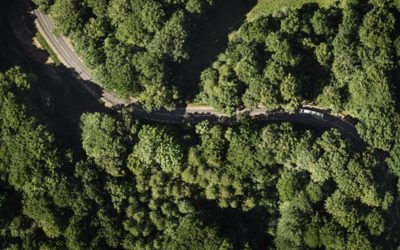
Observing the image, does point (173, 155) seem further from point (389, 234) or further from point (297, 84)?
point (389, 234)

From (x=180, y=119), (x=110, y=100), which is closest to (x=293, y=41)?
(x=180, y=119)

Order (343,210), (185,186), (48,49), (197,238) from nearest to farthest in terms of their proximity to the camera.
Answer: (343,210) < (197,238) < (185,186) < (48,49)

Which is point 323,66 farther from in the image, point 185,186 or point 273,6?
point 185,186

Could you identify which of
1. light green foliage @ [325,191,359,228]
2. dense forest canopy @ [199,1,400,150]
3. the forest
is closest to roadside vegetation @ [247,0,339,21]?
dense forest canopy @ [199,1,400,150]

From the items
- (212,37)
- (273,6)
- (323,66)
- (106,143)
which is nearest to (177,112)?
(106,143)

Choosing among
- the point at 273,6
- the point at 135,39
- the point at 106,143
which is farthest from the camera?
the point at 273,6

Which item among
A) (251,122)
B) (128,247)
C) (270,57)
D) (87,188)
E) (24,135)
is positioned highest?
(270,57)

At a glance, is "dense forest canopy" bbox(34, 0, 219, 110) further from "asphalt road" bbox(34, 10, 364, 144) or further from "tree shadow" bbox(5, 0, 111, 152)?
"tree shadow" bbox(5, 0, 111, 152)
